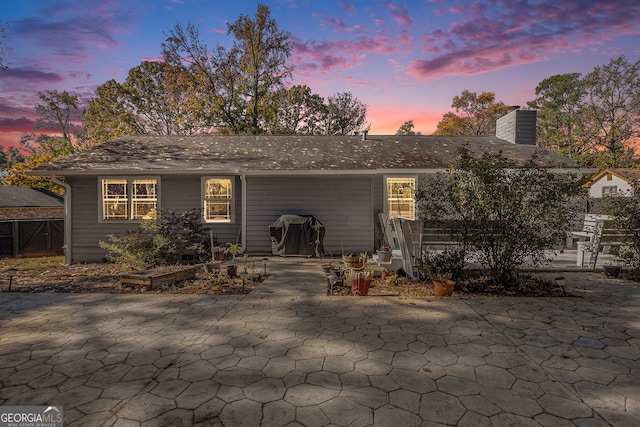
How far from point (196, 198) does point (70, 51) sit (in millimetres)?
8777

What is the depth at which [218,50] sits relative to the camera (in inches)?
929

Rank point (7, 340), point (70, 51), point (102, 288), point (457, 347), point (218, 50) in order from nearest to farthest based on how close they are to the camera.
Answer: point (457, 347) < point (7, 340) < point (102, 288) < point (70, 51) < point (218, 50)

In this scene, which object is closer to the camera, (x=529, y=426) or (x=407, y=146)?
(x=529, y=426)

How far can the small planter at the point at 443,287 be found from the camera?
18.9 feet

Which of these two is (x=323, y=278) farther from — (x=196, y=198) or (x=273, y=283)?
(x=196, y=198)

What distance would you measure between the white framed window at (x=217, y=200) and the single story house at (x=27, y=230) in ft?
30.7

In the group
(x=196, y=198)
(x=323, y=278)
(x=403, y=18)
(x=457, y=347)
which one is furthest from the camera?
(x=403, y=18)

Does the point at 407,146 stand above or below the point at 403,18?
below

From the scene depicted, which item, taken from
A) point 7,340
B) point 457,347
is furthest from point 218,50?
point 457,347

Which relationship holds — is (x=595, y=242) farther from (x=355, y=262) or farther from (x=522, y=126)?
(x=522, y=126)

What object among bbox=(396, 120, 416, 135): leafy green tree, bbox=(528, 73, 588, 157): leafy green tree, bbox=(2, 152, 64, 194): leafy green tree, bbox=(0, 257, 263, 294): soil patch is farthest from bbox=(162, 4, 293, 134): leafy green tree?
bbox=(528, 73, 588, 157): leafy green tree

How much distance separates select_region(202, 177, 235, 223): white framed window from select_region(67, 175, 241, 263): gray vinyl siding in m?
0.23

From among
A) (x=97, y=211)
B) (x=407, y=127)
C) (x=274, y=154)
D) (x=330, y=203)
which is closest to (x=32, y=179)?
(x=97, y=211)

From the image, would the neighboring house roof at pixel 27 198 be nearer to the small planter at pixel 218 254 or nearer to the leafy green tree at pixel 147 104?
the leafy green tree at pixel 147 104
